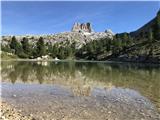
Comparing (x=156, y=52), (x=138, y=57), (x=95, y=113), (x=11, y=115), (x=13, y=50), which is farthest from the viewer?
(x=13, y=50)

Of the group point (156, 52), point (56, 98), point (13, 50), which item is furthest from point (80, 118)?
point (13, 50)

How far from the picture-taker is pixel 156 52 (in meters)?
134

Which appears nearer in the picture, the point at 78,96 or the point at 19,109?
the point at 19,109

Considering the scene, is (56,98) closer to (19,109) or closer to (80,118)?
(19,109)

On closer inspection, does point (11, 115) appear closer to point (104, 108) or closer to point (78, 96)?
point (104, 108)

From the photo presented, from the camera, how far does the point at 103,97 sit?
25500mm

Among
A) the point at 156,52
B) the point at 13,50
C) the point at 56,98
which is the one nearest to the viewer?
the point at 56,98

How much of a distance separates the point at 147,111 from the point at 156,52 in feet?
390

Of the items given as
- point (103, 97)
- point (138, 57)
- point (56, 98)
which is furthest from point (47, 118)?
point (138, 57)

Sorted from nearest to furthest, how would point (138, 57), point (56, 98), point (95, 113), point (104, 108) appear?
point (95, 113) → point (104, 108) → point (56, 98) → point (138, 57)

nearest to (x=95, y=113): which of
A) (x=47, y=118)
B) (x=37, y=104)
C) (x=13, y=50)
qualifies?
(x=47, y=118)

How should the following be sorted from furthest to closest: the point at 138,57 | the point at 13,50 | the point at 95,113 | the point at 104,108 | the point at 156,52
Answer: the point at 13,50
the point at 138,57
the point at 156,52
the point at 104,108
the point at 95,113

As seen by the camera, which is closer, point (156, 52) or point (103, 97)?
point (103, 97)

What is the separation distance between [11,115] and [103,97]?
11.0 m
